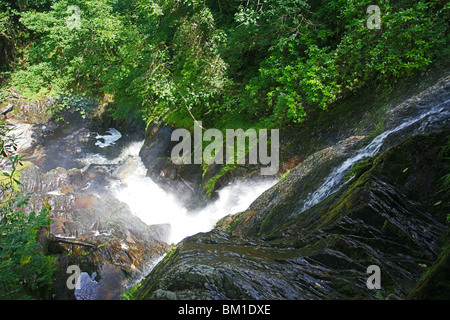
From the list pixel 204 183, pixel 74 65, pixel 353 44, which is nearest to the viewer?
pixel 353 44

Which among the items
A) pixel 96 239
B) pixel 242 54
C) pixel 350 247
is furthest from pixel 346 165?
pixel 242 54

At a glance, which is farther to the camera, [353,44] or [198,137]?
[198,137]

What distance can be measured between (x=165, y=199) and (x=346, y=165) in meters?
6.35

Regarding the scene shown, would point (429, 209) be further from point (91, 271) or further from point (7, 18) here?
point (7, 18)

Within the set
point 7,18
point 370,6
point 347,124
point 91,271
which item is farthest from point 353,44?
point 7,18

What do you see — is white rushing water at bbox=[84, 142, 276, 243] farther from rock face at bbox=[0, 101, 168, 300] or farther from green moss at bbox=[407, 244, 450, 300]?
green moss at bbox=[407, 244, 450, 300]

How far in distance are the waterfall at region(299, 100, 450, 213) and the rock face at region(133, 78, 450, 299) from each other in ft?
0.37

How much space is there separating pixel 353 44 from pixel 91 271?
650 centimetres

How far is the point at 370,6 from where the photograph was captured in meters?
6.58

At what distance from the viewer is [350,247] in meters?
2.78

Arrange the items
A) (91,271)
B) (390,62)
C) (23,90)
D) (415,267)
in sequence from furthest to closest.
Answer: (23,90) → (390,62) → (91,271) → (415,267)

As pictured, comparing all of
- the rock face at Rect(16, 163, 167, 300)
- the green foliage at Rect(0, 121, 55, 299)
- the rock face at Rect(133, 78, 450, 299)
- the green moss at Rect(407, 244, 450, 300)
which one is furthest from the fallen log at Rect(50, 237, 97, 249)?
the green moss at Rect(407, 244, 450, 300)

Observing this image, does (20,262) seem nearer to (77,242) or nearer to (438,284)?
(77,242)

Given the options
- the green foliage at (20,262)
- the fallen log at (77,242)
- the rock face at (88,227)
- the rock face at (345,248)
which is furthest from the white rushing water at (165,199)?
the green foliage at (20,262)
